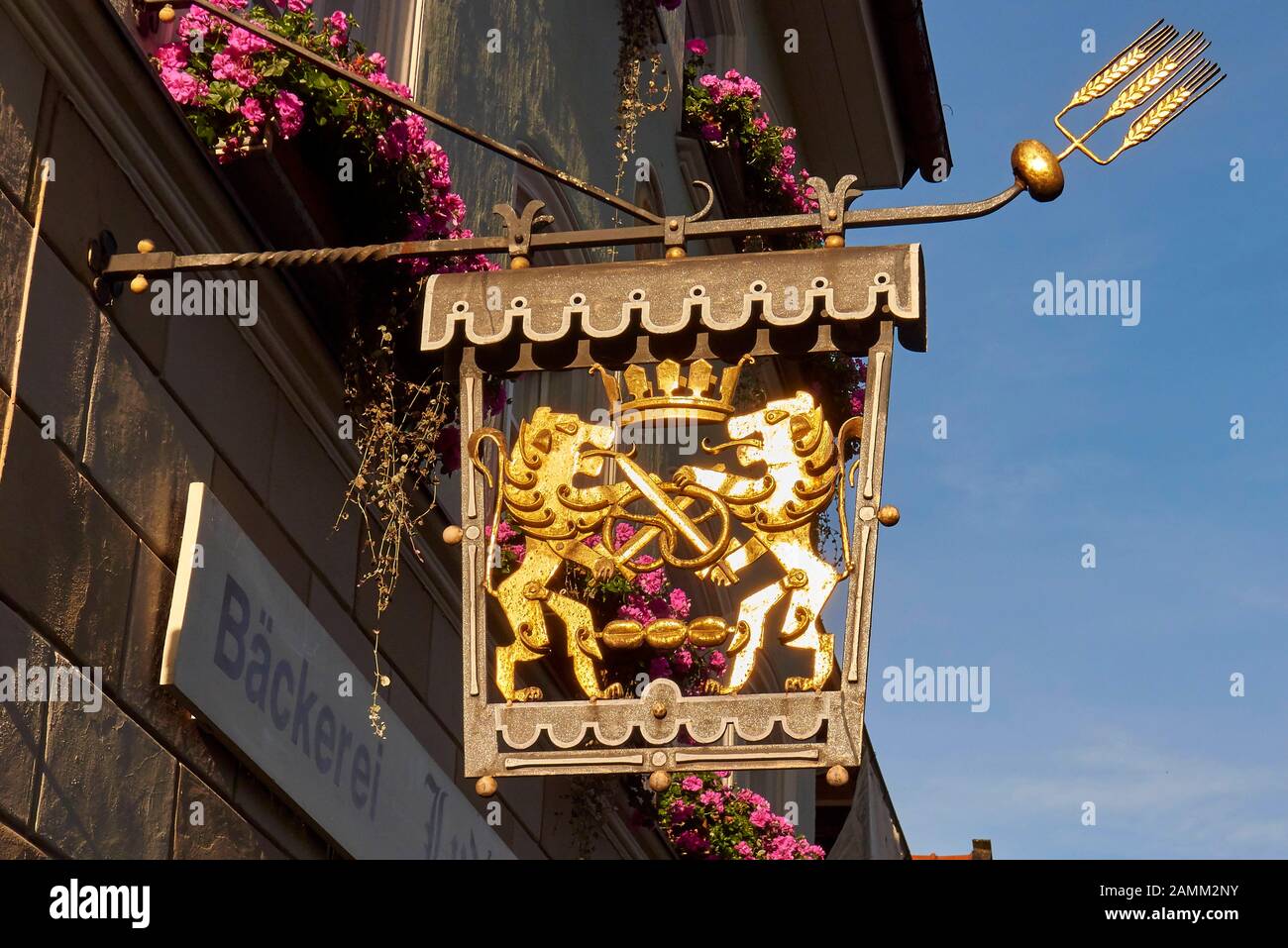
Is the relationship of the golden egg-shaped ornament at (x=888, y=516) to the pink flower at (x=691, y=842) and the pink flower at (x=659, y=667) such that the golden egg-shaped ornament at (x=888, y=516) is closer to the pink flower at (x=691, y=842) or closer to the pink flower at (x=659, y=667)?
the pink flower at (x=659, y=667)

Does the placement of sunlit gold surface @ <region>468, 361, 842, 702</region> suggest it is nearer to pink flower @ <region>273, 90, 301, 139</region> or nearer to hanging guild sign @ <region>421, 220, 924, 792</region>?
hanging guild sign @ <region>421, 220, 924, 792</region>

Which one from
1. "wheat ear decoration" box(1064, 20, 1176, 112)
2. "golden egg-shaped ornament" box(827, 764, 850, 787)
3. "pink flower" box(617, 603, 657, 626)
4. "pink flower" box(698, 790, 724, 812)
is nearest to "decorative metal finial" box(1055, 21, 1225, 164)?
"wheat ear decoration" box(1064, 20, 1176, 112)

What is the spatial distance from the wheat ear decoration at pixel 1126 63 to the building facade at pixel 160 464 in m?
2.37

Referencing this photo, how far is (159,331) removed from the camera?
541 centimetres

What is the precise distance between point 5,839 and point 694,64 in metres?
9.98

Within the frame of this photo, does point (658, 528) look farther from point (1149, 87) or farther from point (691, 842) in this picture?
point (691, 842)

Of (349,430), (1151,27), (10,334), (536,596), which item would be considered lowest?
(536,596)

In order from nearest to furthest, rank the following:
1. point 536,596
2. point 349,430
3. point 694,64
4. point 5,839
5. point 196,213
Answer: point 5,839 < point 536,596 < point 196,213 < point 349,430 < point 694,64

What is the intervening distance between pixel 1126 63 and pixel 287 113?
7.97 feet

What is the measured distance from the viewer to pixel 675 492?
4902 mm

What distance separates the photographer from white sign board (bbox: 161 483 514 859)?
533 cm

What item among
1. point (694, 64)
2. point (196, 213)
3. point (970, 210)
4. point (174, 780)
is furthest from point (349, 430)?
point (694, 64)

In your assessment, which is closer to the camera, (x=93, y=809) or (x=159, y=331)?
(x=93, y=809)

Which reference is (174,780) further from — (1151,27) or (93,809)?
(1151,27)
